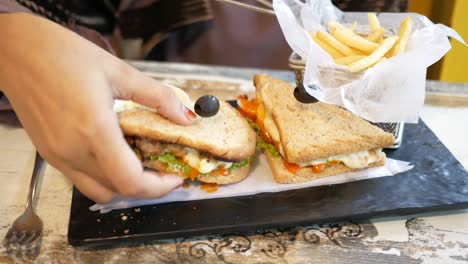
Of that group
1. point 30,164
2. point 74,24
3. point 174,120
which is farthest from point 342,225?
point 74,24

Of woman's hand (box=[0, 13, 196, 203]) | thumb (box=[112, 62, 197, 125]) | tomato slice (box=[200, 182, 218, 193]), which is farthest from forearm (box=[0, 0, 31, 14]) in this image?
tomato slice (box=[200, 182, 218, 193])

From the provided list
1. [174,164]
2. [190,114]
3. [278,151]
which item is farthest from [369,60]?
[174,164]

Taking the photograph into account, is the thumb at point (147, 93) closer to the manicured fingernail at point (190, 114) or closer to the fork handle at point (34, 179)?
the manicured fingernail at point (190, 114)

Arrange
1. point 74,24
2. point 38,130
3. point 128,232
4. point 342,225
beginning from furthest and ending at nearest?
point 74,24, point 342,225, point 128,232, point 38,130

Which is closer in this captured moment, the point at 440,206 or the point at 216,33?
the point at 440,206

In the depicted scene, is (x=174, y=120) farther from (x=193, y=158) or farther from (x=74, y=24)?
(x=74, y=24)

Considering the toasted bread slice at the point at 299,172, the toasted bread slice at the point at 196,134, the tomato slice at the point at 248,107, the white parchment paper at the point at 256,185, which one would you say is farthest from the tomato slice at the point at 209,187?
the tomato slice at the point at 248,107
